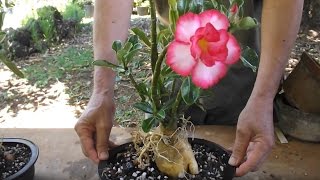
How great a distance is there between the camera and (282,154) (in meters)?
1.22

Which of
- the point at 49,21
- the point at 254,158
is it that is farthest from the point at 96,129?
the point at 49,21

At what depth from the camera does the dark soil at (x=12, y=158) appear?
1.02 metres

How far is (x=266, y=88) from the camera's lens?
0.92 metres

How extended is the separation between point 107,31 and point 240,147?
44 cm

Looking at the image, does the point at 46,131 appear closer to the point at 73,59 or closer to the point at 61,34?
the point at 73,59

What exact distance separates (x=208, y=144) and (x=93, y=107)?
0.97ft

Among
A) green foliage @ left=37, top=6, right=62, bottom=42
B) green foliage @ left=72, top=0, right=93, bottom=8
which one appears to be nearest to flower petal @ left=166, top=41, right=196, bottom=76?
green foliage @ left=37, top=6, right=62, bottom=42

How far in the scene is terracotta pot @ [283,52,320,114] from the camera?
125 cm

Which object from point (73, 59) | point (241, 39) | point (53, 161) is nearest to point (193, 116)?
point (241, 39)

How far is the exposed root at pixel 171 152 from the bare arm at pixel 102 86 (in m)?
0.11

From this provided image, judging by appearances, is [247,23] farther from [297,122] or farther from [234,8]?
[297,122]

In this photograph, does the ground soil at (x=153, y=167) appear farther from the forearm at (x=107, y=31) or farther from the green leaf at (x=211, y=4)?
the green leaf at (x=211, y=4)

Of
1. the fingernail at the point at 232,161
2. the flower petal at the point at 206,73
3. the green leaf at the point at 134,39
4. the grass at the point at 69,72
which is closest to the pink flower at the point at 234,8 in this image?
the flower petal at the point at 206,73

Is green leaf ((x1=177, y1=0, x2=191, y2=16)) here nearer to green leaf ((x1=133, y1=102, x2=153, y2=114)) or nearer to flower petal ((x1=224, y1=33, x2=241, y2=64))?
flower petal ((x1=224, y1=33, x2=241, y2=64))
